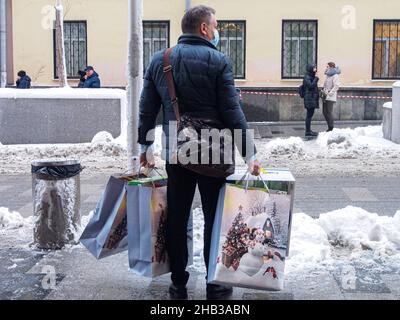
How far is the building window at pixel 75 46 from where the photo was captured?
2394 centimetres

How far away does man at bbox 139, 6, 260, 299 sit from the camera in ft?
15.9

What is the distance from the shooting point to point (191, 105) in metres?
4.88

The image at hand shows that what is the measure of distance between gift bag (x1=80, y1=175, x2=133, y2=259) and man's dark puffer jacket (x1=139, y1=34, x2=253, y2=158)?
0.70 m

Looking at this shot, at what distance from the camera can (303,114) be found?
2317 centimetres

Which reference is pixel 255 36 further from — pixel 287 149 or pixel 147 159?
pixel 147 159

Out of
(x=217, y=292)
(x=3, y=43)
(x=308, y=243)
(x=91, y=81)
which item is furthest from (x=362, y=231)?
(x=3, y=43)

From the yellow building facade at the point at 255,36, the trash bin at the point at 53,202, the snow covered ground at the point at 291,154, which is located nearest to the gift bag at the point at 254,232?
the trash bin at the point at 53,202

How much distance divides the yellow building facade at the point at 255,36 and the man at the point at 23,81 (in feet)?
5.64

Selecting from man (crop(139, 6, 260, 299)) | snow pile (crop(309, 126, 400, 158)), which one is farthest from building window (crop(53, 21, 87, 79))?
man (crop(139, 6, 260, 299))

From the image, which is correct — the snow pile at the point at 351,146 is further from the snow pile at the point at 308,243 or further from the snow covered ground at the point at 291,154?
the snow pile at the point at 308,243

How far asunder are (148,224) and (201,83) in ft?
3.33

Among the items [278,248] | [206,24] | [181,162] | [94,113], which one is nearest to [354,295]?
[278,248]

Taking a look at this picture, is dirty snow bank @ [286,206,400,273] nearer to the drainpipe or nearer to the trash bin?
the trash bin

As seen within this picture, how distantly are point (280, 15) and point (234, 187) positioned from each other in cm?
1923
